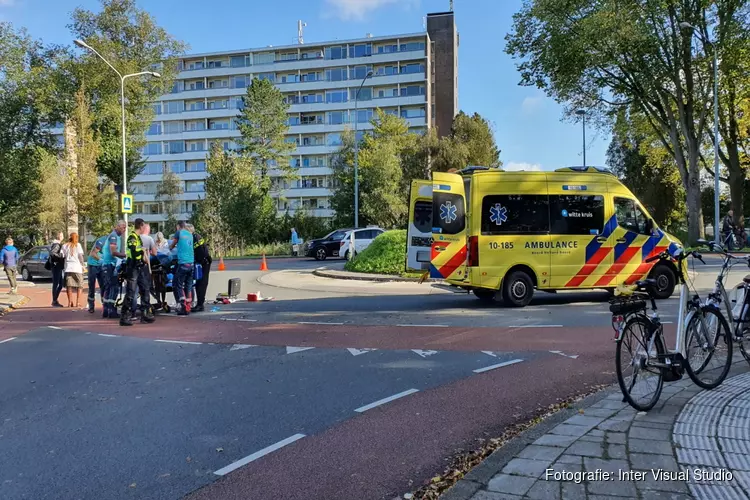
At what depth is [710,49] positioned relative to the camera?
2816 cm

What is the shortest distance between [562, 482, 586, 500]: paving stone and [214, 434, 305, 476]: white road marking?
2.07 m

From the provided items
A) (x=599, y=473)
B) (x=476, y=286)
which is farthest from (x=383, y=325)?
(x=599, y=473)

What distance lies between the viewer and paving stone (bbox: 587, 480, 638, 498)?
10.5 ft

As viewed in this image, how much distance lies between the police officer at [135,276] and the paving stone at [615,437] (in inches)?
346

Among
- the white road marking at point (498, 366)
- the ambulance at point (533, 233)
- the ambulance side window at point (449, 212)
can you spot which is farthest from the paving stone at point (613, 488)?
the ambulance side window at point (449, 212)

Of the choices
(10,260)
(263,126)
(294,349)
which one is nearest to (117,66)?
(263,126)

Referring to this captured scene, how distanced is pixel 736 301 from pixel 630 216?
239 inches

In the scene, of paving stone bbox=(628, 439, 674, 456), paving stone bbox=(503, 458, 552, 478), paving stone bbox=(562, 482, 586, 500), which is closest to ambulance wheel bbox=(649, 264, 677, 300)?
paving stone bbox=(628, 439, 674, 456)

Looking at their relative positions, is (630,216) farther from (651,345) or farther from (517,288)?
(651,345)

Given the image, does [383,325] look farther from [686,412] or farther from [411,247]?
[686,412]

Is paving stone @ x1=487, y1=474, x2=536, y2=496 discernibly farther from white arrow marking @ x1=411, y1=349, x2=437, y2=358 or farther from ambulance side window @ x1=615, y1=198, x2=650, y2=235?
ambulance side window @ x1=615, y1=198, x2=650, y2=235

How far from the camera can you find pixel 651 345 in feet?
15.6

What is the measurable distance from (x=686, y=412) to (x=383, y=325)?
5781mm

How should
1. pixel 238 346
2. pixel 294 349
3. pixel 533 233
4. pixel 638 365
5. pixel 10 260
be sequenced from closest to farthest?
pixel 638 365 < pixel 294 349 < pixel 238 346 < pixel 533 233 < pixel 10 260
